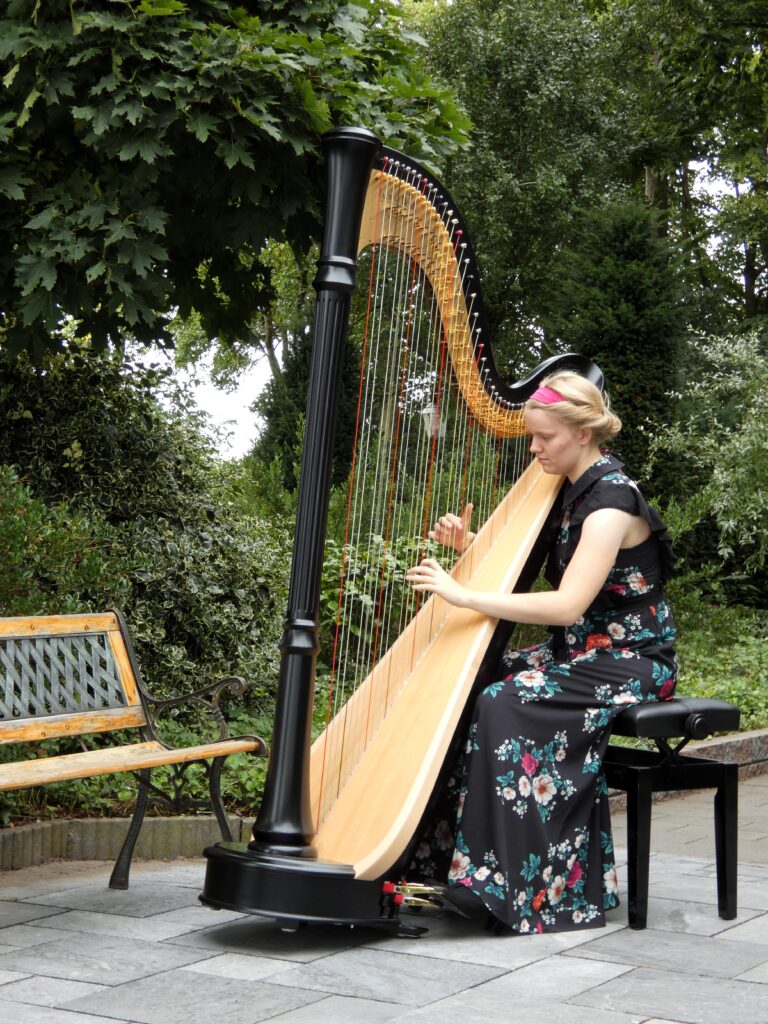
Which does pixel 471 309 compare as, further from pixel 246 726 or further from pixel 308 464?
pixel 246 726

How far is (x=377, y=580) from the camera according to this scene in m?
3.66

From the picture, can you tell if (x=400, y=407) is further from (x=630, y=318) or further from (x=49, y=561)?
(x=630, y=318)

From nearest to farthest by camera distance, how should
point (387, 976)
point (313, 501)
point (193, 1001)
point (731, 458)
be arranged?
point (193, 1001)
point (387, 976)
point (313, 501)
point (731, 458)

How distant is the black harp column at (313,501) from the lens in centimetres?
347

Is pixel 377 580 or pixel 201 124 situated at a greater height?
pixel 201 124

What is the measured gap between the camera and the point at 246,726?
21.6 feet

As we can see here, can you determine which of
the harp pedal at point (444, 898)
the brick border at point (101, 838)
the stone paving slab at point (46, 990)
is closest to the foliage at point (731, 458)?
the brick border at point (101, 838)

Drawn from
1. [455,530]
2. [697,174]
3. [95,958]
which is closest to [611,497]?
[455,530]

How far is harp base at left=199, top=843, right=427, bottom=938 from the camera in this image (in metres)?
3.48

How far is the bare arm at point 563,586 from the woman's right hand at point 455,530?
47cm

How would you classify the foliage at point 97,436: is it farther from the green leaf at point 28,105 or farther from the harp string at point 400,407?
the harp string at point 400,407

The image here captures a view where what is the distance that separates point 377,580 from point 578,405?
3.16 ft

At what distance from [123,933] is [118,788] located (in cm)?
160

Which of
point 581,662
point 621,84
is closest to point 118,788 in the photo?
point 581,662
